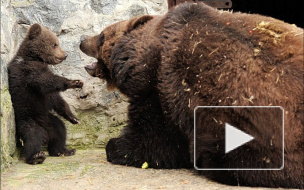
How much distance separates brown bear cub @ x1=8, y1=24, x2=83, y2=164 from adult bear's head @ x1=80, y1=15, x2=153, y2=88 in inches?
13.7

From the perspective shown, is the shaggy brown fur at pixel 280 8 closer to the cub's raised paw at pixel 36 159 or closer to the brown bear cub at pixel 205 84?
the brown bear cub at pixel 205 84

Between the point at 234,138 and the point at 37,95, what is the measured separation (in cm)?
243

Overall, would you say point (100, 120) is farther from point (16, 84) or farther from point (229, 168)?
point (229, 168)

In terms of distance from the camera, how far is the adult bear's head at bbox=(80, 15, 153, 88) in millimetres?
5316

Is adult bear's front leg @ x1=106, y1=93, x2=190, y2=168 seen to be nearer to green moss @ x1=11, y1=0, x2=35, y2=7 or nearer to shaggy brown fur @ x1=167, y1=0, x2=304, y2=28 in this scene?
green moss @ x1=11, y1=0, x2=35, y2=7

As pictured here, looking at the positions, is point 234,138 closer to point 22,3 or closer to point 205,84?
point 205,84

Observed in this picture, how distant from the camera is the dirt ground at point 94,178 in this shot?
411 cm

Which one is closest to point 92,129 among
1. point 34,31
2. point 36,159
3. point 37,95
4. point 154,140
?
point 37,95

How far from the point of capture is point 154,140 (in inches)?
193

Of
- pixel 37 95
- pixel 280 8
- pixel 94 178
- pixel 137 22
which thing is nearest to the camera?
pixel 94 178

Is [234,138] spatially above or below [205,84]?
below

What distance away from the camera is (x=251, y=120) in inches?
158
